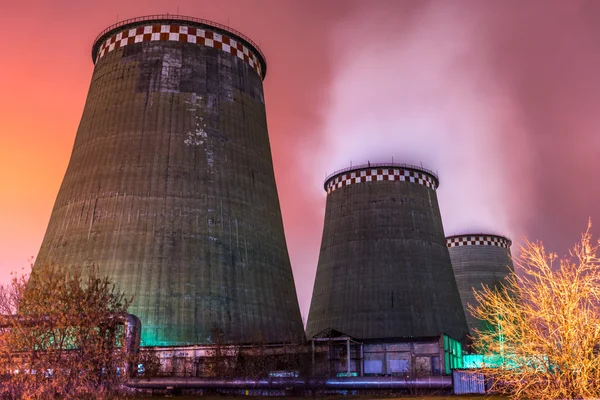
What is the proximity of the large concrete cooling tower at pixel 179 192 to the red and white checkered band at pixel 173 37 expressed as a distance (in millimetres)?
29

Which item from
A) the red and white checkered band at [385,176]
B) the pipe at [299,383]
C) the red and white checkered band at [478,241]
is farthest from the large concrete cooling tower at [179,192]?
the red and white checkered band at [478,241]

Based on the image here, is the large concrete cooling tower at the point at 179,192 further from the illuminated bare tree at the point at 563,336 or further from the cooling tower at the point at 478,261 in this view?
the cooling tower at the point at 478,261

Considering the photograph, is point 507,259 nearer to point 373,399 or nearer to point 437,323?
point 437,323

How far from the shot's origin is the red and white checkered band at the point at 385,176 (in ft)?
85.1

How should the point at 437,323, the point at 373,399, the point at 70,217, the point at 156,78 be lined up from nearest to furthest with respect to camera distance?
the point at 373,399 < the point at 70,217 < the point at 156,78 < the point at 437,323

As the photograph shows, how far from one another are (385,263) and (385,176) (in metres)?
3.65

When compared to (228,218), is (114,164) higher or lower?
higher

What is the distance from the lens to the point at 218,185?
55.2 feet

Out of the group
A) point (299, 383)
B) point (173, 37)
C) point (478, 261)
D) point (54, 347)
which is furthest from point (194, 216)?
point (478, 261)

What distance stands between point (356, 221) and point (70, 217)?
41.3 ft

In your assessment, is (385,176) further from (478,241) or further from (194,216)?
(194,216)

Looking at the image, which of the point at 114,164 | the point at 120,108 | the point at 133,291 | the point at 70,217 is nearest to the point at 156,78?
the point at 120,108

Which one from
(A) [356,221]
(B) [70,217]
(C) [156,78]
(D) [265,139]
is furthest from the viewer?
(A) [356,221]

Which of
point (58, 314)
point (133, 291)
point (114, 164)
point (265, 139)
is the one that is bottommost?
point (58, 314)
